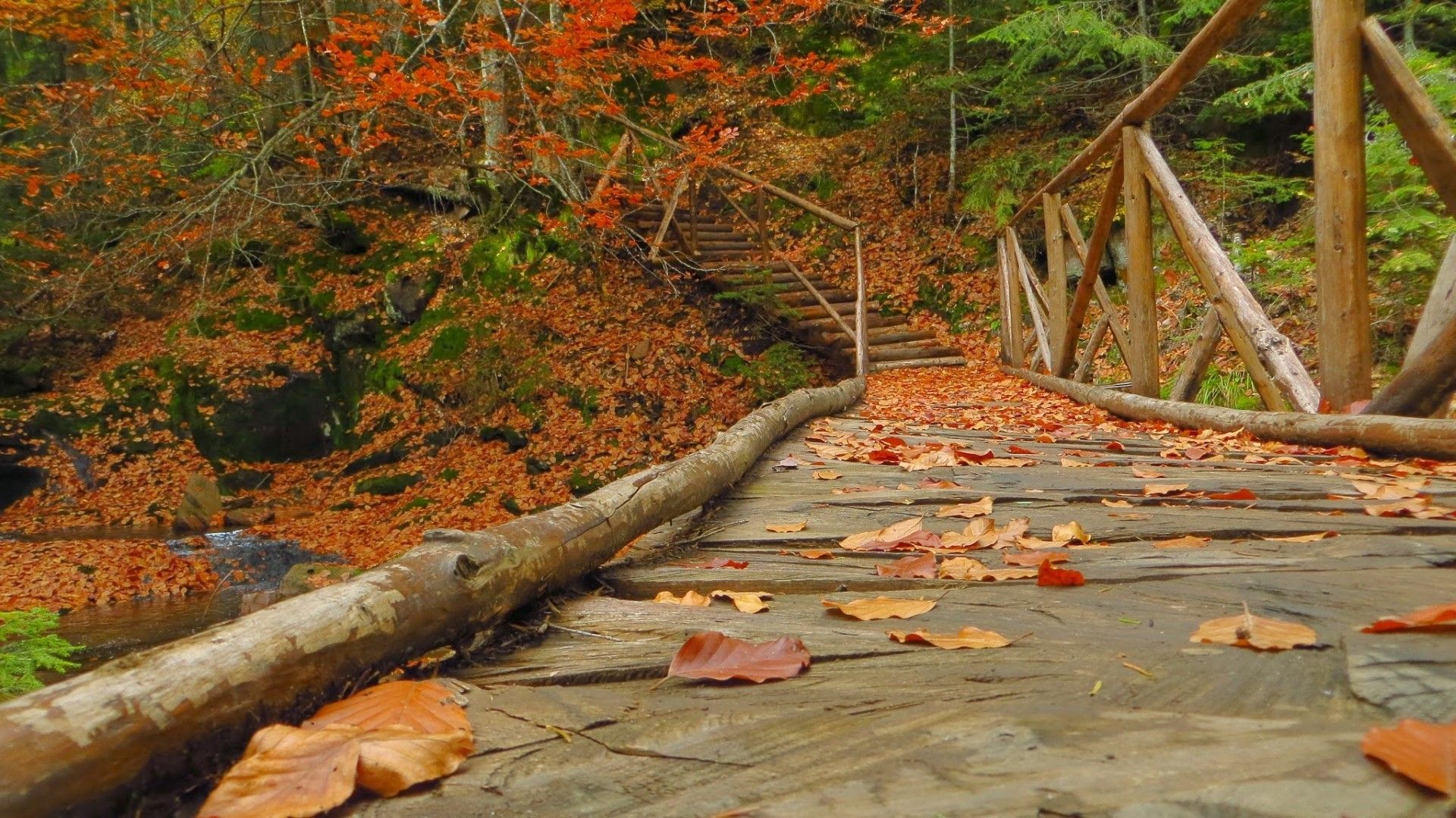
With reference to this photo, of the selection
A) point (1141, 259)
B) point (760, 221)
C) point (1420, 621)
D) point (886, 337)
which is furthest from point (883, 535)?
point (760, 221)

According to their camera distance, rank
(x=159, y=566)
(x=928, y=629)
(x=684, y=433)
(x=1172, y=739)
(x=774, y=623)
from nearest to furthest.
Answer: (x=1172, y=739), (x=928, y=629), (x=774, y=623), (x=159, y=566), (x=684, y=433)

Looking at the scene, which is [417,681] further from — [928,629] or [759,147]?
[759,147]

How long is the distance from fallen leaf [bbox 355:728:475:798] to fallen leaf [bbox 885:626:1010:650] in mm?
637

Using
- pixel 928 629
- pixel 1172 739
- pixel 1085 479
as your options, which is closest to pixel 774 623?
pixel 928 629

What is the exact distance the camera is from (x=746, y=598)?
1571 millimetres

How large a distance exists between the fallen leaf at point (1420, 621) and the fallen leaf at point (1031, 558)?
646 millimetres

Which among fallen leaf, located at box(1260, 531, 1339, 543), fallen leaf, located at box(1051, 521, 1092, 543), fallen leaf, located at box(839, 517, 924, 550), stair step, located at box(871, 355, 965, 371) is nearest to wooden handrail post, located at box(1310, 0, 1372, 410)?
fallen leaf, located at box(1260, 531, 1339, 543)

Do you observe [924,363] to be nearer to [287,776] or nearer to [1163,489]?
[1163,489]

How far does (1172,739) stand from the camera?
78cm

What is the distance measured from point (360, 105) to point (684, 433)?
4705 mm

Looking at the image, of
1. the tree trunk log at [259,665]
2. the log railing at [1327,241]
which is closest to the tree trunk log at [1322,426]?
the log railing at [1327,241]

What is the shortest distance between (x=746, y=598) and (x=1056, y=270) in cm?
617

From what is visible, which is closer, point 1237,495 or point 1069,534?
point 1069,534

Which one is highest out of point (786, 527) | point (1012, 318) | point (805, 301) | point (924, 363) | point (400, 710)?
point (805, 301)
